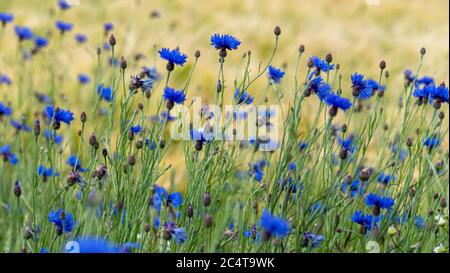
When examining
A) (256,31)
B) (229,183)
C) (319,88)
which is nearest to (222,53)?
(319,88)

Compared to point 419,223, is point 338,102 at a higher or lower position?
higher

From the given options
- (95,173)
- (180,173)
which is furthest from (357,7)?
(95,173)

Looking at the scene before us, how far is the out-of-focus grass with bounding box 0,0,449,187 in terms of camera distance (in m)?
3.82

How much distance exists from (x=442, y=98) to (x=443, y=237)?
0.36 metres

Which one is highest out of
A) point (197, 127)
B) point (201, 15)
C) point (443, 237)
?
point (201, 15)

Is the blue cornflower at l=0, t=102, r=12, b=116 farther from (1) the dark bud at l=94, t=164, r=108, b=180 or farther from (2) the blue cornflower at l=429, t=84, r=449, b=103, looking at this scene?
(2) the blue cornflower at l=429, t=84, r=449, b=103

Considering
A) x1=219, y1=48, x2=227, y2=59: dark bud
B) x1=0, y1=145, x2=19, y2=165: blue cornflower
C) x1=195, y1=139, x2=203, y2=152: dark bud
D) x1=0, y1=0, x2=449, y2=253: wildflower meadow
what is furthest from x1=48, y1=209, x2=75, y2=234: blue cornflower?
x1=0, y1=145, x2=19, y2=165: blue cornflower

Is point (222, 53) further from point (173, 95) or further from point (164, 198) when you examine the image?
point (164, 198)

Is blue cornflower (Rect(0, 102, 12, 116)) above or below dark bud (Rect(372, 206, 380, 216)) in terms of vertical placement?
above

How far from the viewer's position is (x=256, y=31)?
4.51 metres

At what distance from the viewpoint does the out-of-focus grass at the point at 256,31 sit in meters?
3.82

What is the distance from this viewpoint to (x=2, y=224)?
2.16 m

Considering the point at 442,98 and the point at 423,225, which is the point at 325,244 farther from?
the point at 442,98
